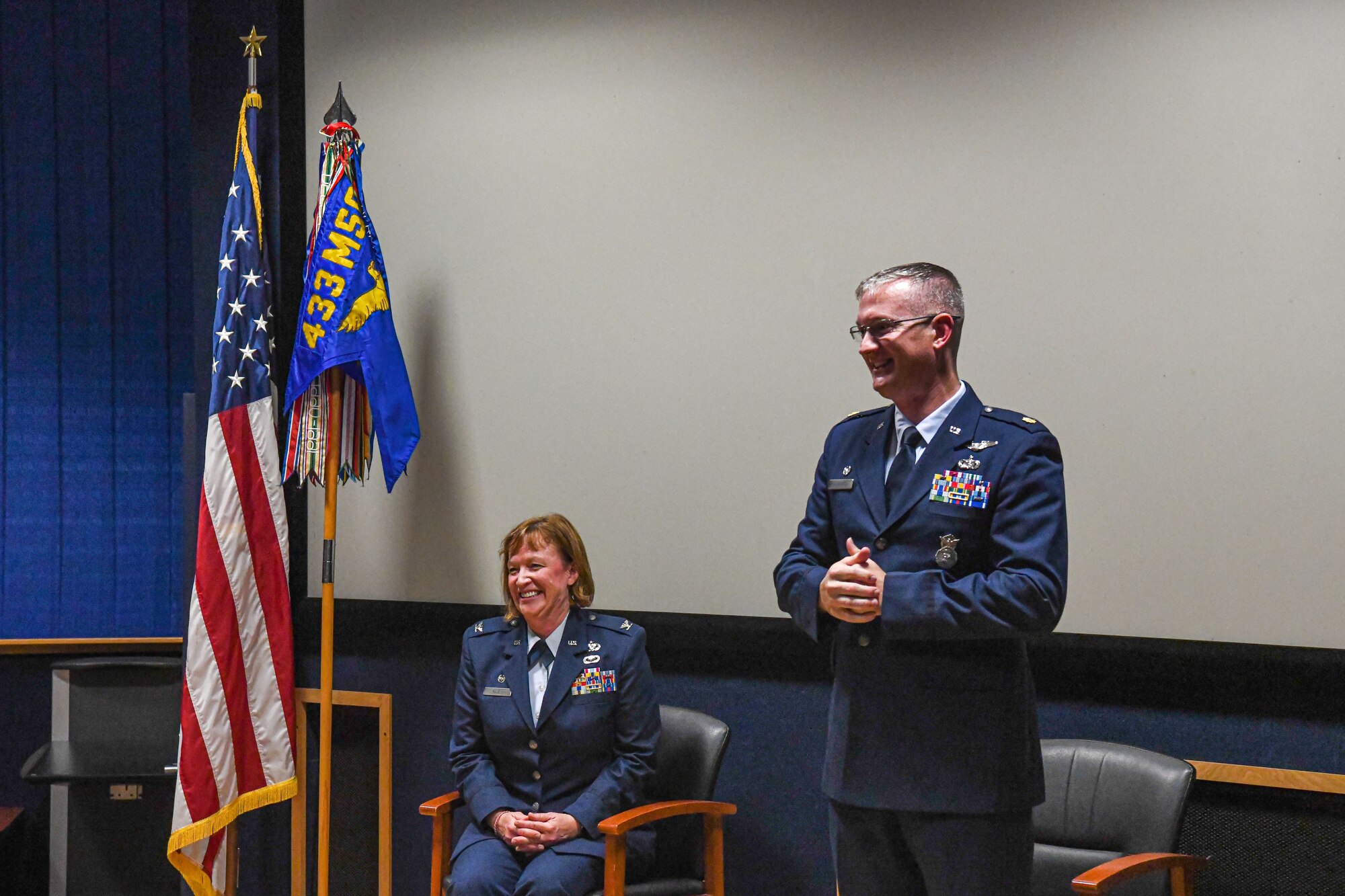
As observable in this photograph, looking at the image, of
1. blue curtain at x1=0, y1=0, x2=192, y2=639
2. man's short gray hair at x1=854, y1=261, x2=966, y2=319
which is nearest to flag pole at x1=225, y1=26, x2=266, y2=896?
blue curtain at x1=0, y1=0, x2=192, y2=639

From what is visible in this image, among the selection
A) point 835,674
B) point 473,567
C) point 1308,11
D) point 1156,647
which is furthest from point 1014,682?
point 473,567

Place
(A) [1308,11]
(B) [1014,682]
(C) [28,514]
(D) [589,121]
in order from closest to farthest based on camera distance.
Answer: (B) [1014,682], (A) [1308,11], (D) [589,121], (C) [28,514]

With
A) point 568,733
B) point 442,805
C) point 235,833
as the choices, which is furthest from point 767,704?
point 235,833

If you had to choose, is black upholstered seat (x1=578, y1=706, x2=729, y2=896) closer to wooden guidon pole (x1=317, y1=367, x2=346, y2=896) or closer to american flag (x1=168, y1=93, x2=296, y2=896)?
wooden guidon pole (x1=317, y1=367, x2=346, y2=896)

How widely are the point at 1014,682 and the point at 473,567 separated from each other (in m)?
1.99

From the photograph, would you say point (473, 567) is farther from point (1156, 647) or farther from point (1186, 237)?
point (1186, 237)

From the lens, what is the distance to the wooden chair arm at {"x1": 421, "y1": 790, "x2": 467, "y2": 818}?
267cm

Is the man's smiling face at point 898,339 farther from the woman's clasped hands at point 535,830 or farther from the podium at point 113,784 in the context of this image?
the podium at point 113,784

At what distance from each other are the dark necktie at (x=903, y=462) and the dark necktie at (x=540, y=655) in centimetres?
114

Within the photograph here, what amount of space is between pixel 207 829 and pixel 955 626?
7.68ft

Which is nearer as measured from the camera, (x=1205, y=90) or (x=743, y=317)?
(x=1205, y=90)

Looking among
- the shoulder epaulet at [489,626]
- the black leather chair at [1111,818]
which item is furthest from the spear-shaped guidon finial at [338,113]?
the black leather chair at [1111,818]

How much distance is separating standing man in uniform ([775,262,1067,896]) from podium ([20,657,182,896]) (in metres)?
2.55

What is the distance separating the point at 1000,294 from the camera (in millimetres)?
2768
